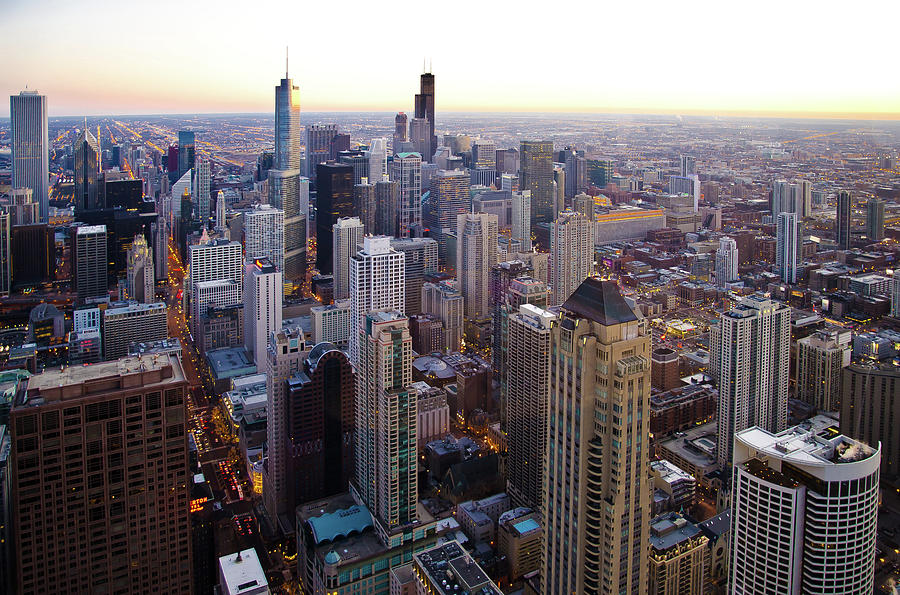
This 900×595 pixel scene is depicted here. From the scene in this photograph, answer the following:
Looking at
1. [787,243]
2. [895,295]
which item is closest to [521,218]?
[787,243]

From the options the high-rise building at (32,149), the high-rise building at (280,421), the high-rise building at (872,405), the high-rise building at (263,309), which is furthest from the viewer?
the high-rise building at (263,309)

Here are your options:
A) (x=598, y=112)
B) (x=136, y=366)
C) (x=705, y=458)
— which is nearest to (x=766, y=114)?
(x=598, y=112)

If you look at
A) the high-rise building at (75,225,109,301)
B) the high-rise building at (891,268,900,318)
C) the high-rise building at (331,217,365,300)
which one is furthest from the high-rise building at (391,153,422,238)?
the high-rise building at (891,268,900,318)

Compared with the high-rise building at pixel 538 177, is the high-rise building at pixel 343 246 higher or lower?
lower

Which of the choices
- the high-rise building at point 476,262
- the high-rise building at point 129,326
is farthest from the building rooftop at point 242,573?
the high-rise building at point 476,262

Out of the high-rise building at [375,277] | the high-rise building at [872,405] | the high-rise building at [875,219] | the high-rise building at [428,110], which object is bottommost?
the high-rise building at [872,405]

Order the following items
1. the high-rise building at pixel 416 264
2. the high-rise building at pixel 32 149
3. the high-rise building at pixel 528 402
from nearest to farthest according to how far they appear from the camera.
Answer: the high-rise building at pixel 528 402 < the high-rise building at pixel 32 149 < the high-rise building at pixel 416 264

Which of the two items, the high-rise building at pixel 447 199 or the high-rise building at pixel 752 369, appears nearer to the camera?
the high-rise building at pixel 752 369

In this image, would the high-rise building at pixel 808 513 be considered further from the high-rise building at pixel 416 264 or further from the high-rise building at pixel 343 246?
the high-rise building at pixel 343 246
